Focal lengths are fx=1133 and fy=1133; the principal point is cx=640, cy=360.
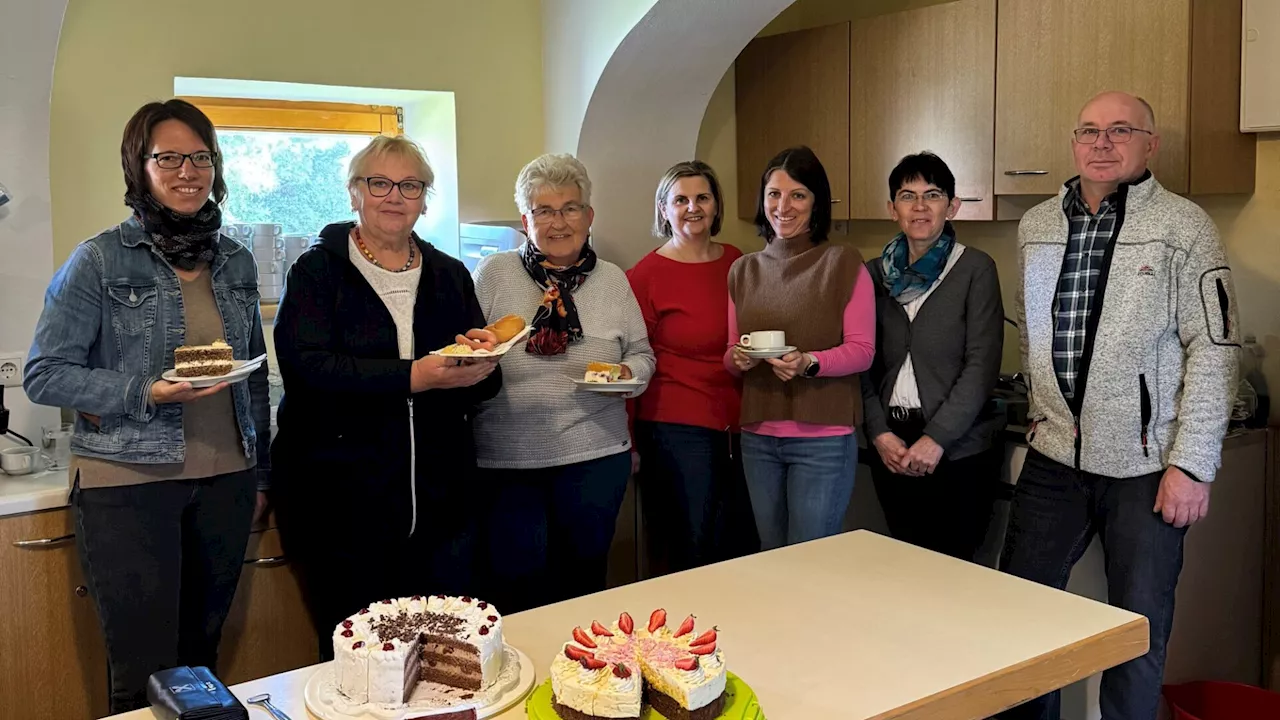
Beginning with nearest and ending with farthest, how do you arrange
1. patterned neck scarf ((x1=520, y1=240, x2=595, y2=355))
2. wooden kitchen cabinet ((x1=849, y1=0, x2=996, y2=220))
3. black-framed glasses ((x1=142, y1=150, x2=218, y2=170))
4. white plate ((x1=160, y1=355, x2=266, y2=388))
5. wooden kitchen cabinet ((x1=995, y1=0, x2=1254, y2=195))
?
1. white plate ((x1=160, y1=355, x2=266, y2=388))
2. black-framed glasses ((x1=142, y1=150, x2=218, y2=170))
3. patterned neck scarf ((x1=520, y1=240, x2=595, y2=355))
4. wooden kitchen cabinet ((x1=995, y1=0, x2=1254, y2=195))
5. wooden kitchen cabinet ((x1=849, y1=0, x2=996, y2=220))

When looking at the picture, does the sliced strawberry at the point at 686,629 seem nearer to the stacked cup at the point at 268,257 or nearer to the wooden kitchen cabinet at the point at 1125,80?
the wooden kitchen cabinet at the point at 1125,80

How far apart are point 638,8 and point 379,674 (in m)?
2.23

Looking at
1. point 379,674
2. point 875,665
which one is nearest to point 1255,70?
point 875,665

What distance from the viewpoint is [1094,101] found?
2.47 meters

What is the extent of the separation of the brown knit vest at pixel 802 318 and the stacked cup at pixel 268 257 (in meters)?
1.43

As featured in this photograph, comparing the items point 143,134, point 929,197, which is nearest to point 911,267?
point 929,197

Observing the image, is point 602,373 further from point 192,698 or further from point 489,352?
point 192,698

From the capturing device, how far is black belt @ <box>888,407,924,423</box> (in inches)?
109

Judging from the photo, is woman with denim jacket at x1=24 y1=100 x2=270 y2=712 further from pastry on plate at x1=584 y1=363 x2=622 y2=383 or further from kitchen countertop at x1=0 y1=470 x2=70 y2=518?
pastry on plate at x1=584 y1=363 x2=622 y2=383

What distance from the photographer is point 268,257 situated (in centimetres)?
336

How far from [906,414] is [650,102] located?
132 cm

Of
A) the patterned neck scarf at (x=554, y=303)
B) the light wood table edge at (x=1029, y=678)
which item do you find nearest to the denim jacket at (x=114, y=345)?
the patterned neck scarf at (x=554, y=303)

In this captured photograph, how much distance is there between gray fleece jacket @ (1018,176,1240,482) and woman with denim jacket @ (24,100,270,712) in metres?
1.78

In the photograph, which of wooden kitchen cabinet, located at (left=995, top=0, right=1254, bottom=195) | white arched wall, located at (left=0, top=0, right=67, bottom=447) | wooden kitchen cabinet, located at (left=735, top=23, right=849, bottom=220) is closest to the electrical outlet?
white arched wall, located at (left=0, top=0, right=67, bottom=447)
